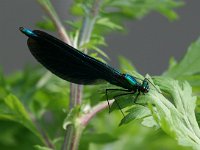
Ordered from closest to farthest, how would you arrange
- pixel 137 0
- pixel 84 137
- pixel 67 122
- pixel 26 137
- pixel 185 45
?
pixel 67 122 < pixel 84 137 < pixel 137 0 < pixel 26 137 < pixel 185 45

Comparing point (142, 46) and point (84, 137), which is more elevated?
point (142, 46)

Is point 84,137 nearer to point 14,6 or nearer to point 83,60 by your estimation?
point 83,60

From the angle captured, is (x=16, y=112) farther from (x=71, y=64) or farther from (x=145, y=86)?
(x=145, y=86)

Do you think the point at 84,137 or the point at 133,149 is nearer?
the point at 84,137

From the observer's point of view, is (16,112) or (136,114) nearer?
(136,114)

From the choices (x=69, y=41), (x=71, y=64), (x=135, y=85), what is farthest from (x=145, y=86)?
(x=69, y=41)

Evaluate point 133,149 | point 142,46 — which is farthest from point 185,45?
point 133,149

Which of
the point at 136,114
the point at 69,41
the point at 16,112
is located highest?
the point at 69,41
